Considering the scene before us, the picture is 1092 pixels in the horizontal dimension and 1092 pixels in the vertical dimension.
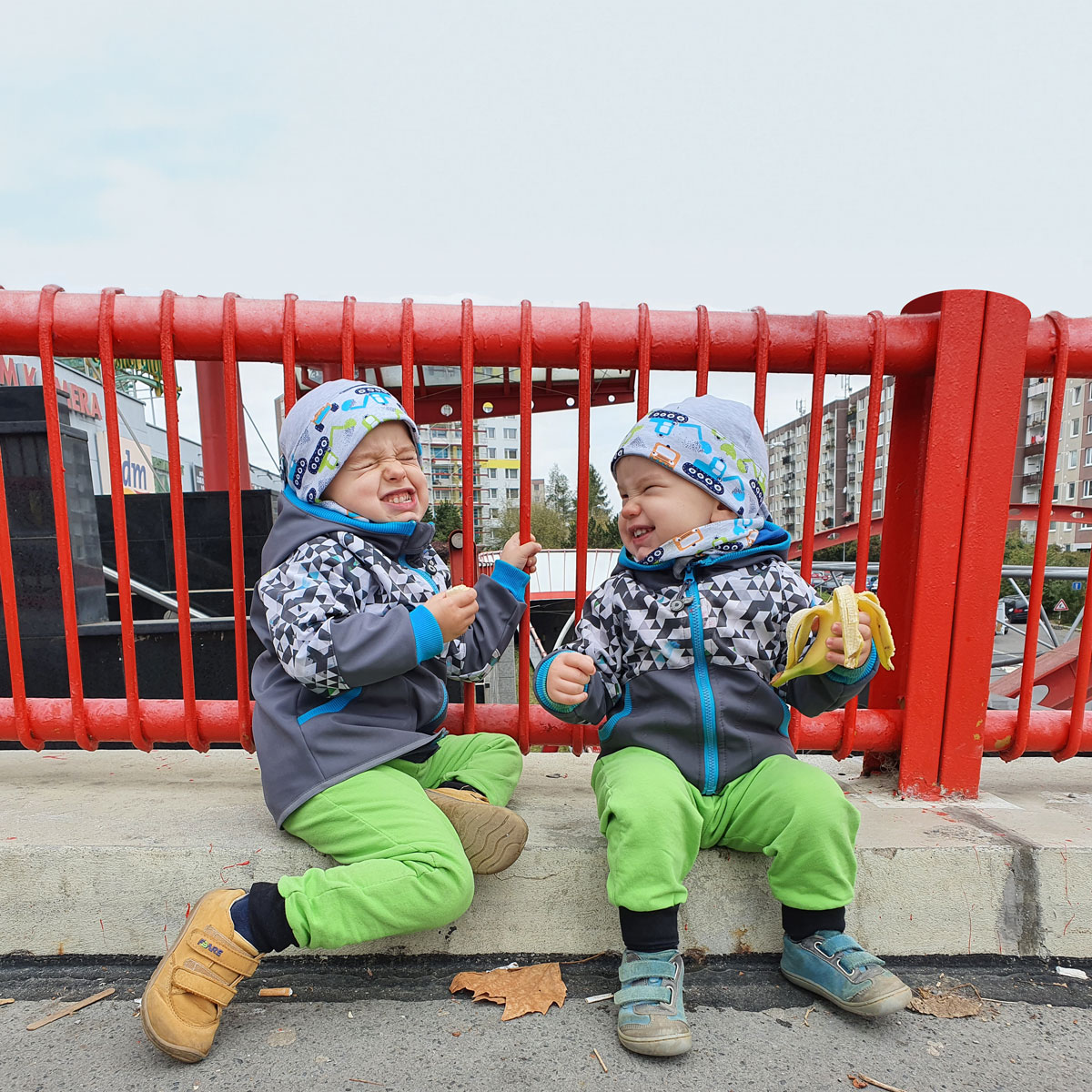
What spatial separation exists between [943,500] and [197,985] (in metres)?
2.13

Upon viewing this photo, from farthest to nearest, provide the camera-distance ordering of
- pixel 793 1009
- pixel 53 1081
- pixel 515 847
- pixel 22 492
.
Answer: pixel 22 492 < pixel 515 847 < pixel 793 1009 < pixel 53 1081

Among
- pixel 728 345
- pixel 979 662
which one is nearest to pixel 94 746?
pixel 728 345

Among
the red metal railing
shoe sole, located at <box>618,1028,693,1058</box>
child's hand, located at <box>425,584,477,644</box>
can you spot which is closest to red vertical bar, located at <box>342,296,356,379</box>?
the red metal railing

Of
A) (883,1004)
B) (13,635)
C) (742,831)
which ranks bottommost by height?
(883,1004)

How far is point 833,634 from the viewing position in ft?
5.52

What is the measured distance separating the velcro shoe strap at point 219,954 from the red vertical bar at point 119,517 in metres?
0.83

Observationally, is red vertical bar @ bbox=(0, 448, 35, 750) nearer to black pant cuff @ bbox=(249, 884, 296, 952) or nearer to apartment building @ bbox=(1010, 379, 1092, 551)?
black pant cuff @ bbox=(249, 884, 296, 952)

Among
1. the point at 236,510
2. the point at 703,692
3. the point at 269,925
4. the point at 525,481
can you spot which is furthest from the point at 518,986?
the point at 236,510

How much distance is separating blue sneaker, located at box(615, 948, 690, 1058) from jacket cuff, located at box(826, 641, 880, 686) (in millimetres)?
711

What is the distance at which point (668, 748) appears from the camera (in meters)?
1.84

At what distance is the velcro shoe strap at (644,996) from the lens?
153cm

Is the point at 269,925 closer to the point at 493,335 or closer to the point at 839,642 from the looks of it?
the point at 839,642

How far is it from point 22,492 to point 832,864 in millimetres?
4084

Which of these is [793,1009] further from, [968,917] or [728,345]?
[728,345]
